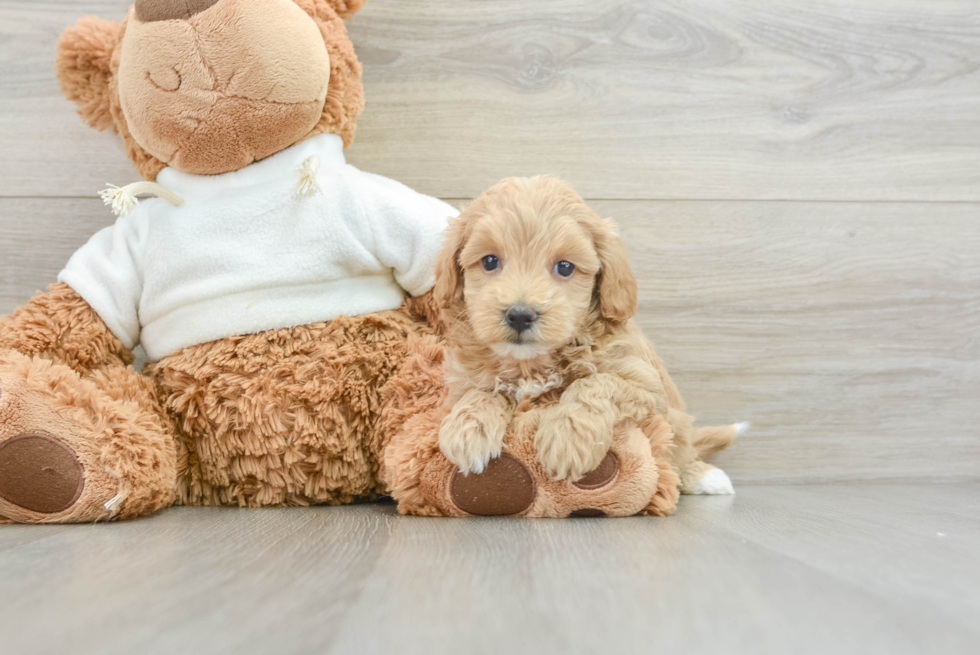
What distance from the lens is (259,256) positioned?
3.75ft

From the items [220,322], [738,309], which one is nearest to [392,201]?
[220,322]

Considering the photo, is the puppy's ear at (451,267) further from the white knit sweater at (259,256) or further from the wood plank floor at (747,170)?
the wood plank floor at (747,170)

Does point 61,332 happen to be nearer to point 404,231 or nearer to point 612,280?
point 404,231

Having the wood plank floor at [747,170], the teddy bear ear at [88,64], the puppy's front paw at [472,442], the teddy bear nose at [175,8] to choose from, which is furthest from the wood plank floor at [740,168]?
the puppy's front paw at [472,442]

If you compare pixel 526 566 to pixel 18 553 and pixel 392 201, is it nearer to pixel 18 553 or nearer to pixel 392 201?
pixel 18 553

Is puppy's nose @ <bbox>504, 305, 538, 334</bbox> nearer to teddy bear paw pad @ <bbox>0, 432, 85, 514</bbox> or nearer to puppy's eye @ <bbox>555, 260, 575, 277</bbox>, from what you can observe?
puppy's eye @ <bbox>555, 260, 575, 277</bbox>

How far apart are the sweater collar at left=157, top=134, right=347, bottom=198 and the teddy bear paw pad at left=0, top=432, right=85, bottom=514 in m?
0.46

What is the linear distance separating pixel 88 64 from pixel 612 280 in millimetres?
951

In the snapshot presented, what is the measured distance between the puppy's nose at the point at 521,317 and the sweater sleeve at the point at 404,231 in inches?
12.2

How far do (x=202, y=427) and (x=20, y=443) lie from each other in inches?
10.1

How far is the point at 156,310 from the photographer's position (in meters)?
1.16

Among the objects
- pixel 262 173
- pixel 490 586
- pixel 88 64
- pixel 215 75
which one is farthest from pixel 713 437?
pixel 88 64

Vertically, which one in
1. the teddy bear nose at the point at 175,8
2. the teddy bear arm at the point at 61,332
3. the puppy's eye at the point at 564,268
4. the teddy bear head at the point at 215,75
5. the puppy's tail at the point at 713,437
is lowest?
the puppy's tail at the point at 713,437

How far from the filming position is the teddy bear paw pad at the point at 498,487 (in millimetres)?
946
